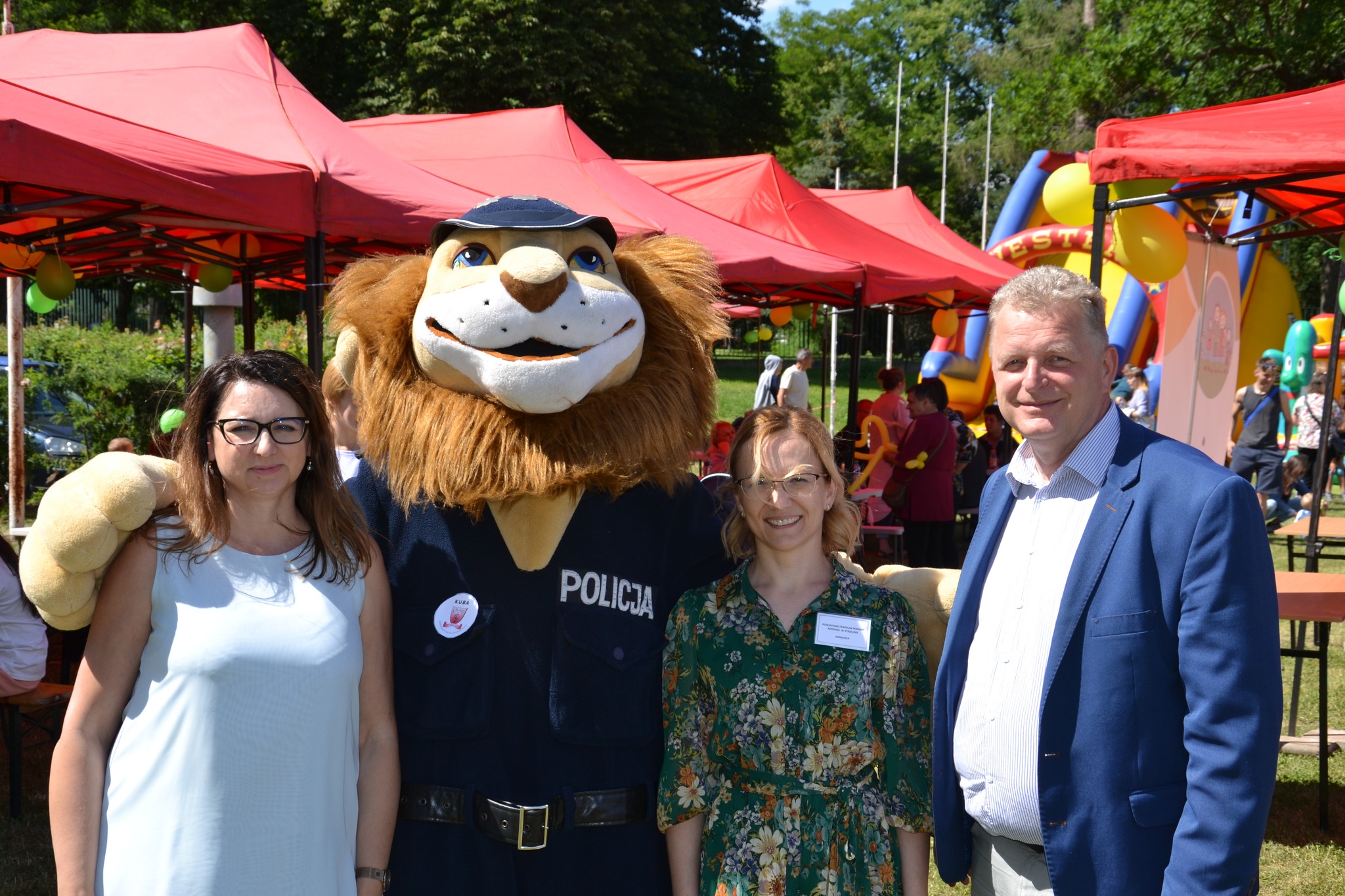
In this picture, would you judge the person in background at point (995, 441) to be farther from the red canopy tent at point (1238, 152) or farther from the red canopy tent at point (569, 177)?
the red canopy tent at point (1238, 152)

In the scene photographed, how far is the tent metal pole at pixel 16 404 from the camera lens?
8914mm

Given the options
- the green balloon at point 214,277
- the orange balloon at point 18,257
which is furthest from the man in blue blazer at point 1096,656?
the green balloon at point 214,277

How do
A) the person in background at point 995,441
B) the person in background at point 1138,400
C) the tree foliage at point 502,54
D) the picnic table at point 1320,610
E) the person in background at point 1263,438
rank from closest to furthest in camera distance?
the picnic table at point 1320,610, the person in background at point 1263,438, the person in background at point 995,441, the person in background at point 1138,400, the tree foliage at point 502,54

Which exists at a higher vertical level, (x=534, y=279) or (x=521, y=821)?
(x=534, y=279)

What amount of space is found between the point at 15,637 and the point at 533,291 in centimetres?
323

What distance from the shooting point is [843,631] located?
201 centimetres

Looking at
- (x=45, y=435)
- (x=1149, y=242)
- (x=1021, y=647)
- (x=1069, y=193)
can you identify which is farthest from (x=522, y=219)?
(x=45, y=435)

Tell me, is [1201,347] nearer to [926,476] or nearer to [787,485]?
[926,476]

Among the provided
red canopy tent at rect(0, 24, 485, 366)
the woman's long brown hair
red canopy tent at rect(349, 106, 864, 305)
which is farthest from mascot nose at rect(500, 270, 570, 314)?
red canopy tent at rect(349, 106, 864, 305)

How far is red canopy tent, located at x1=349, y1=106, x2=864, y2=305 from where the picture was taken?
6.72 m

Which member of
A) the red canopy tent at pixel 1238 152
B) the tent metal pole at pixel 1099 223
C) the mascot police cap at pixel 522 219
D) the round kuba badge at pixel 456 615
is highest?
the red canopy tent at pixel 1238 152

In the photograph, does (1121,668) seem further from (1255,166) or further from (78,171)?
(78,171)

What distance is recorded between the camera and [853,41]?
44.3 meters

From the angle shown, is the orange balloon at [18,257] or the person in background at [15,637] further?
the orange balloon at [18,257]
